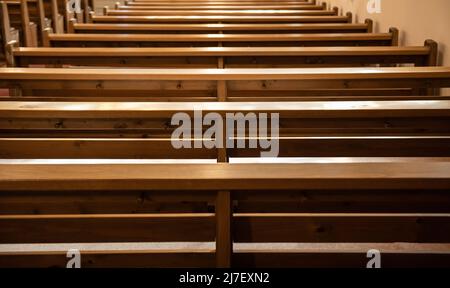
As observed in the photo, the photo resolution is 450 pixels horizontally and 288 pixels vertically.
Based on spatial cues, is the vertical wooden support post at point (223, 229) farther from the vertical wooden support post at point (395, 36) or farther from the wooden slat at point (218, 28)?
the wooden slat at point (218, 28)

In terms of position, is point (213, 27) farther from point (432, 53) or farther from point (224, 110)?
point (224, 110)

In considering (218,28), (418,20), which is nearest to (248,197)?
(418,20)

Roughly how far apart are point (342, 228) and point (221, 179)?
0.32m

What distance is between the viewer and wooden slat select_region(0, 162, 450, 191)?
96 cm

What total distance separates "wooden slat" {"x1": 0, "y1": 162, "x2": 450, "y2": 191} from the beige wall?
1753 mm

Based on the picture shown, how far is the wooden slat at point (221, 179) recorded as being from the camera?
3.14 feet

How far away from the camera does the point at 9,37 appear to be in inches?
143

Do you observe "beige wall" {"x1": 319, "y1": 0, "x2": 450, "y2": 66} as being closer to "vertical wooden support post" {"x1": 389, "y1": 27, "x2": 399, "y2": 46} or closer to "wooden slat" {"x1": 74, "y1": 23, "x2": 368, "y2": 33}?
"vertical wooden support post" {"x1": 389, "y1": 27, "x2": 399, "y2": 46}

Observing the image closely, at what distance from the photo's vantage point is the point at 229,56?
2.64 m

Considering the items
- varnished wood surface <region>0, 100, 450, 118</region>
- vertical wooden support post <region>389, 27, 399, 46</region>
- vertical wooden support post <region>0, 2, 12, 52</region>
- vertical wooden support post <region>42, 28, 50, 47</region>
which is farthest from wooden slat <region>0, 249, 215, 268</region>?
vertical wooden support post <region>0, 2, 12, 52</region>

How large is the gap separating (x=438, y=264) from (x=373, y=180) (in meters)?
0.32

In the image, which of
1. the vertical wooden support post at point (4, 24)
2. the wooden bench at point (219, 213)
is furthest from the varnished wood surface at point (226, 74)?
the vertical wooden support post at point (4, 24)

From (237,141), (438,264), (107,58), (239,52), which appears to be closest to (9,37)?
(107,58)

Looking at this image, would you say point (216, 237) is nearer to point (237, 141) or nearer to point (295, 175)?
point (295, 175)
